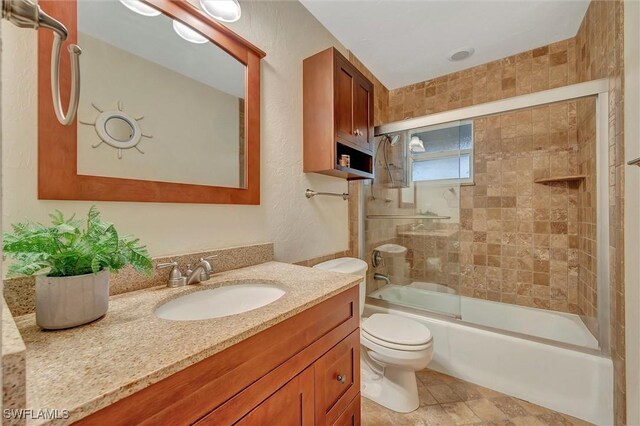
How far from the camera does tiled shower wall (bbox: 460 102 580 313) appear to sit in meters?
2.06

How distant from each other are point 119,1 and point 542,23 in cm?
251

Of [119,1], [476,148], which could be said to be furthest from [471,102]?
[119,1]

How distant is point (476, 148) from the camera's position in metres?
2.42

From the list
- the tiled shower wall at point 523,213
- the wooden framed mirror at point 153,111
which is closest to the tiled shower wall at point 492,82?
the tiled shower wall at point 523,213

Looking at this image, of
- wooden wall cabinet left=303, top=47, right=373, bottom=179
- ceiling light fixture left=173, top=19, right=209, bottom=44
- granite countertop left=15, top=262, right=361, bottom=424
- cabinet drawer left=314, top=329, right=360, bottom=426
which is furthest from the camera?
wooden wall cabinet left=303, top=47, right=373, bottom=179

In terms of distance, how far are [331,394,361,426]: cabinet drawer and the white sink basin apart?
0.49 m

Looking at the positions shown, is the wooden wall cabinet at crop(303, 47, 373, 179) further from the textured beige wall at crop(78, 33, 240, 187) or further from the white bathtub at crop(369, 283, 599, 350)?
the white bathtub at crop(369, 283, 599, 350)

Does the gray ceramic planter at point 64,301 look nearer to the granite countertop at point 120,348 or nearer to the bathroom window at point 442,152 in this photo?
the granite countertop at point 120,348

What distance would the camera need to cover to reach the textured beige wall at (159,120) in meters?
0.87

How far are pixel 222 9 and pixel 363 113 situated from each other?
102 centimetres

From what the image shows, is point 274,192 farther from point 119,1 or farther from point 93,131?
point 119,1

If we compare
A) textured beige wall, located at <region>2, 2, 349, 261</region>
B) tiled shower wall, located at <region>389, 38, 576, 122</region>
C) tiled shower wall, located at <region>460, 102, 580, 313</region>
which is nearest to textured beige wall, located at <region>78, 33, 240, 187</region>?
textured beige wall, located at <region>2, 2, 349, 261</region>

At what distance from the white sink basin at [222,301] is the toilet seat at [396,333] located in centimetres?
81

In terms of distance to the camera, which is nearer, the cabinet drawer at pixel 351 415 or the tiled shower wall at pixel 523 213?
the cabinet drawer at pixel 351 415
